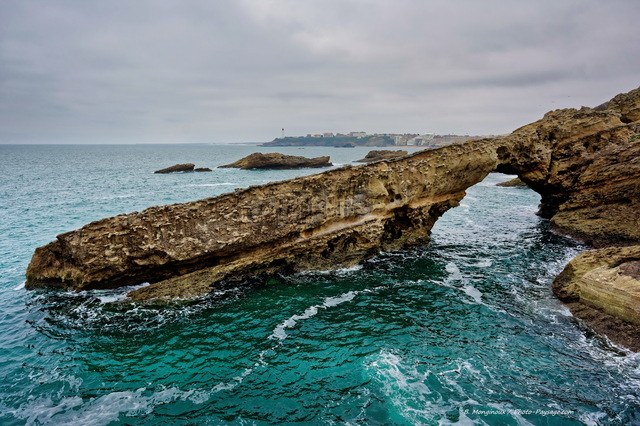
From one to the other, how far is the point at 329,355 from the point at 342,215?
32.3 feet

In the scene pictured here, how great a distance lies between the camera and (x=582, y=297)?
47.2ft

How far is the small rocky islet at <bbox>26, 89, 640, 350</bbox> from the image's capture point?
15.9m

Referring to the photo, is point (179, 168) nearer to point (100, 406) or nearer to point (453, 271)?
point (453, 271)

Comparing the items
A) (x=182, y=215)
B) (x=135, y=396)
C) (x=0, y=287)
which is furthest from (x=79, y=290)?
(x=135, y=396)

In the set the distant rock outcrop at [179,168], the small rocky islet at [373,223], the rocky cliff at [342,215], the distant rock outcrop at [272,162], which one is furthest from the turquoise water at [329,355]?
the distant rock outcrop at [272,162]

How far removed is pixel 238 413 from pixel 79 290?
496 inches

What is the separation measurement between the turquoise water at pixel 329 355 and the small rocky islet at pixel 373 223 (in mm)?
1248

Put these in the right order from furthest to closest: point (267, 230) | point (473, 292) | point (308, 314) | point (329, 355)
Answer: point (267, 230), point (473, 292), point (308, 314), point (329, 355)

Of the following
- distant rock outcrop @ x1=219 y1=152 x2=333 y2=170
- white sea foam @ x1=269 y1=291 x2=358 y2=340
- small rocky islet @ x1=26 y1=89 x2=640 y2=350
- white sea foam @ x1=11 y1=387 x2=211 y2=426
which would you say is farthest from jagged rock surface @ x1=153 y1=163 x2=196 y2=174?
white sea foam @ x1=11 y1=387 x2=211 y2=426

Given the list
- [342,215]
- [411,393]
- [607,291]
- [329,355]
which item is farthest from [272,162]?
[411,393]

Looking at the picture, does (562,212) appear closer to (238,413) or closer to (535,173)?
(535,173)

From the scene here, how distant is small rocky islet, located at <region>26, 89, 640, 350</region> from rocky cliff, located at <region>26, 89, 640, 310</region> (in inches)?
2.6

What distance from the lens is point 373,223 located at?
20938mm

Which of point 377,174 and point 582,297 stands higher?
point 377,174
